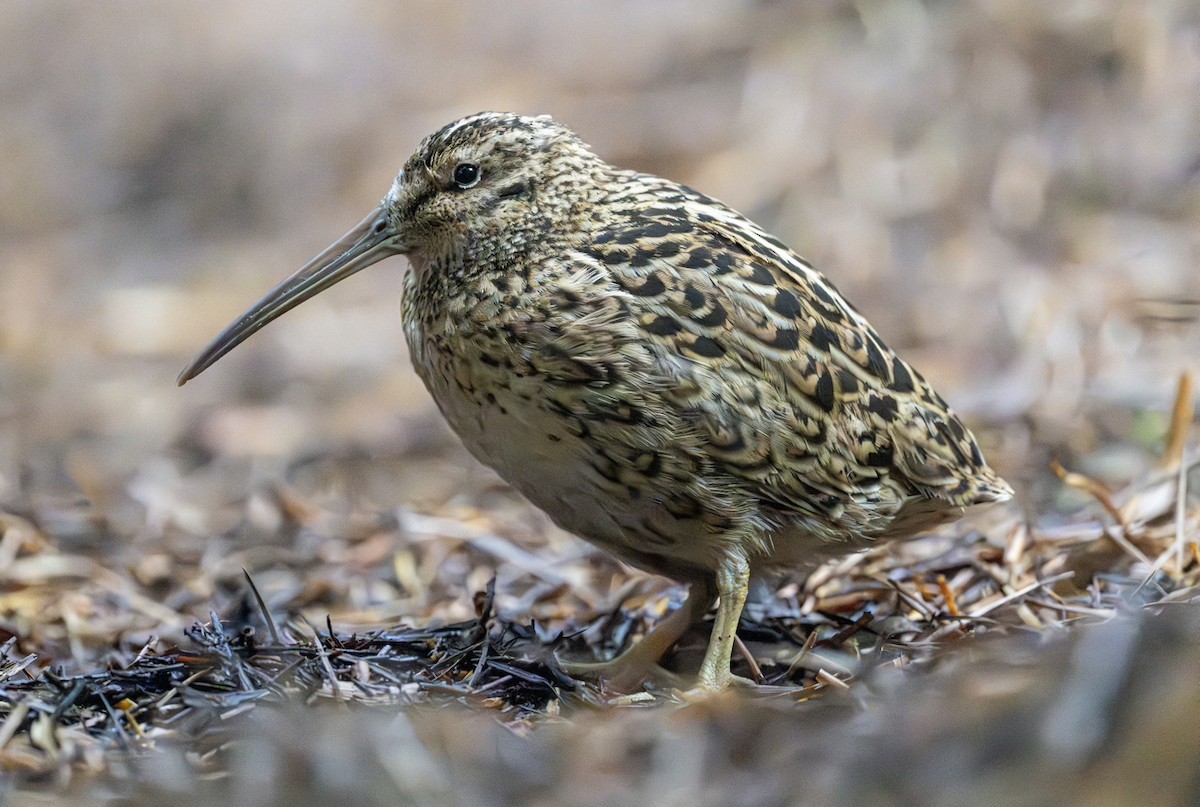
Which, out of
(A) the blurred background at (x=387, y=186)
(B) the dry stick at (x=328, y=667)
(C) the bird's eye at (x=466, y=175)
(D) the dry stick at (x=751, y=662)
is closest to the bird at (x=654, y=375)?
(C) the bird's eye at (x=466, y=175)

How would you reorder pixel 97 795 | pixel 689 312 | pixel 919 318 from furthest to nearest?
pixel 919 318 < pixel 689 312 < pixel 97 795

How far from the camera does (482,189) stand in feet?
14.8

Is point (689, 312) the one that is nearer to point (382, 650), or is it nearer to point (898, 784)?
point (382, 650)

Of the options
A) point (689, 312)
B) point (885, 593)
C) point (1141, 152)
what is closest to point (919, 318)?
point (1141, 152)

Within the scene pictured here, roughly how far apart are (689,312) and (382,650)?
148cm

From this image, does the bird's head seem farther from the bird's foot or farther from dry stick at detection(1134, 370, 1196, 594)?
dry stick at detection(1134, 370, 1196, 594)

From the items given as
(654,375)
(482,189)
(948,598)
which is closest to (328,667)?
(654,375)

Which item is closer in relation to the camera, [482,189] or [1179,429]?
[482,189]

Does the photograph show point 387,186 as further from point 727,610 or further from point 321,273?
point 727,610

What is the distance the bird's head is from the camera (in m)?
4.46

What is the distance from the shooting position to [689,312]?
4113mm

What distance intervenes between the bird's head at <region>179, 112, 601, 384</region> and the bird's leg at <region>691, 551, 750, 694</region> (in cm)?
124

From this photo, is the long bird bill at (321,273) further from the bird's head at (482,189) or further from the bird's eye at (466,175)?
the bird's eye at (466,175)

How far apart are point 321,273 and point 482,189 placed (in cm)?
72
